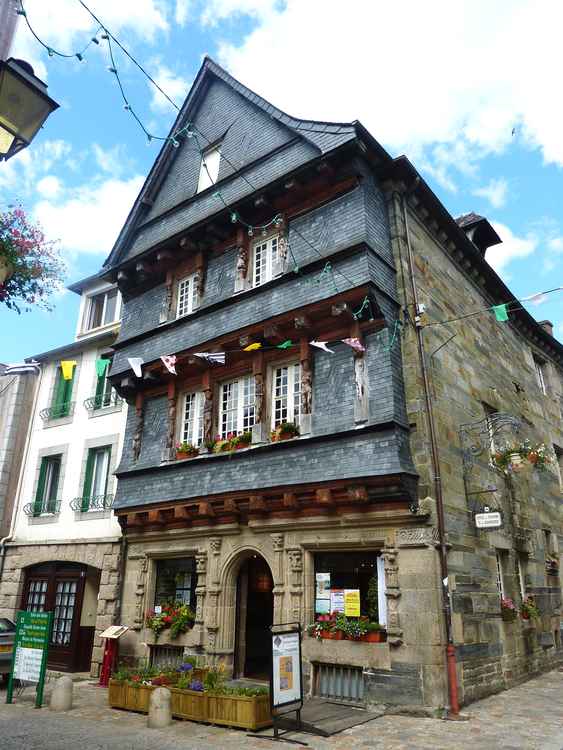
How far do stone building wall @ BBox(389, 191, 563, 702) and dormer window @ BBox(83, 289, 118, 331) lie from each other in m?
10.3

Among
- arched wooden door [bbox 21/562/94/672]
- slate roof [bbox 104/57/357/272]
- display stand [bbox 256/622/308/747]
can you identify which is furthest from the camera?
arched wooden door [bbox 21/562/94/672]

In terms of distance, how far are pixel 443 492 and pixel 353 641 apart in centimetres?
281

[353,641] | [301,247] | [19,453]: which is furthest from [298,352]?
[19,453]

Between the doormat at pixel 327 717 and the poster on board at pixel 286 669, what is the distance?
1.10ft

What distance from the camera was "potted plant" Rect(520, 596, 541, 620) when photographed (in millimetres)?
12453

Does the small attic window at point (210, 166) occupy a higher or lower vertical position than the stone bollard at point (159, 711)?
higher

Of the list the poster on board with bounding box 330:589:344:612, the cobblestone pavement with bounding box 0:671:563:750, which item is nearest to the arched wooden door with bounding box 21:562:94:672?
the cobblestone pavement with bounding box 0:671:563:750

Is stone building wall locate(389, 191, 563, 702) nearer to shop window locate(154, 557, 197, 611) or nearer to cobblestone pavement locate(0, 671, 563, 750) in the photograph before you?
cobblestone pavement locate(0, 671, 563, 750)

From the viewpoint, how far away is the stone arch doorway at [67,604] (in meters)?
14.8

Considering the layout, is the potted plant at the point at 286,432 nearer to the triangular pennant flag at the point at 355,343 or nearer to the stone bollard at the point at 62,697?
the triangular pennant flag at the point at 355,343

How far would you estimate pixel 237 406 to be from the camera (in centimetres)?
1278

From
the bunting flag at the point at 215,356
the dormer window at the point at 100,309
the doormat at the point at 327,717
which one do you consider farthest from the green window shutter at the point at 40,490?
the doormat at the point at 327,717

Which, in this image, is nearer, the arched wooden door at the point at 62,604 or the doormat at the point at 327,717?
the doormat at the point at 327,717

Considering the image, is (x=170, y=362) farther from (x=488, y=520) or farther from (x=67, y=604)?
(x=67, y=604)
